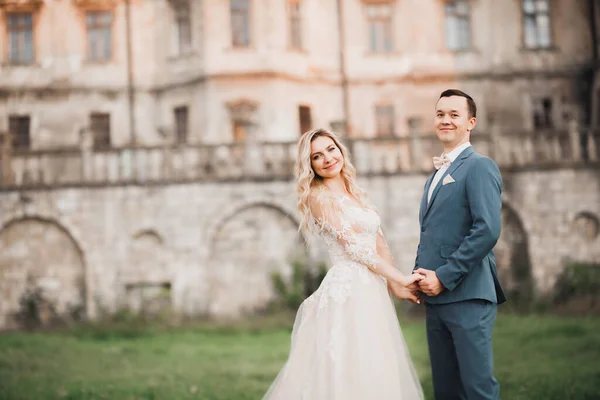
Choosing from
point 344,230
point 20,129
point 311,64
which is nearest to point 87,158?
point 20,129

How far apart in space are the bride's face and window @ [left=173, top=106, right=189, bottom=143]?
20.3m

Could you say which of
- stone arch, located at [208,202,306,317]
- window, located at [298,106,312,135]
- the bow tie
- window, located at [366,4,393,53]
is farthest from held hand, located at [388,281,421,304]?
window, located at [366,4,393,53]

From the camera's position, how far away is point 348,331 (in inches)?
213

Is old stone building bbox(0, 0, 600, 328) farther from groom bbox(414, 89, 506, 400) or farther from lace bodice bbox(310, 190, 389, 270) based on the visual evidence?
groom bbox(414, 89, 506, 400)

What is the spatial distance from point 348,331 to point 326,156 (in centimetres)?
132

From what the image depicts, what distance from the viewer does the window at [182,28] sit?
83.0ft

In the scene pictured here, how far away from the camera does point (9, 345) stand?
13359 mm

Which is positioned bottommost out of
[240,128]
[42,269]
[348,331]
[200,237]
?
[42,269]

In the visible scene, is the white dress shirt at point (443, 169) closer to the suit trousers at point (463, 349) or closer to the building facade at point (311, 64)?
the suit trousers at point (463, 349)

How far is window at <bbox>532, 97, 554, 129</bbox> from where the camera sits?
2686cm

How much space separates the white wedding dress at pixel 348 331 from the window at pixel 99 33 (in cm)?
2256

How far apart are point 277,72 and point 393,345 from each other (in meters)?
19.6

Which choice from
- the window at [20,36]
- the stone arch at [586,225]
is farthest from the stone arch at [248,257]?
the window at [20,36]

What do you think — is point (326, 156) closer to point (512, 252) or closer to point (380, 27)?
point (512, 252)
